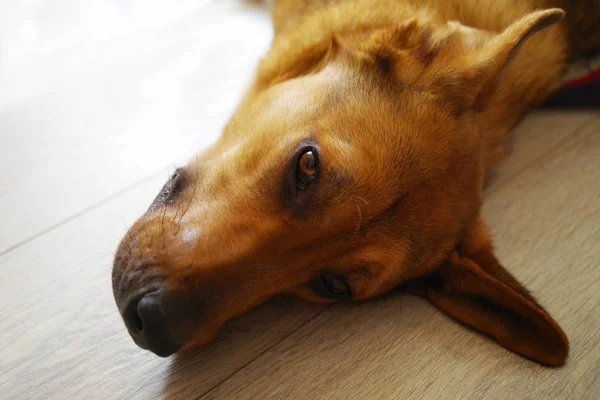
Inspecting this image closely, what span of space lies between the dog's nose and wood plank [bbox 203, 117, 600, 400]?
0.29 metres

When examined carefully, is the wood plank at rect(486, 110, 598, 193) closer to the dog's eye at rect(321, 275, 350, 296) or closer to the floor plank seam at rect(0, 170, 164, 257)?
the dog's eye at rect(321, 275, 350, 296)

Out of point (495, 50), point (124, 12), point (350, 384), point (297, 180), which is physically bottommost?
point (350, 384)

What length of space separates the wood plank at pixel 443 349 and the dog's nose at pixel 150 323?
0.29 metres

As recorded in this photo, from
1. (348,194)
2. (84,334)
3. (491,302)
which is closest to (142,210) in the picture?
(84,334)

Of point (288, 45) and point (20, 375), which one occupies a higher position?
point (288, 45)

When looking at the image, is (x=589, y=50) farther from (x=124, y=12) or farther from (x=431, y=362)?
(x=124, y=12)

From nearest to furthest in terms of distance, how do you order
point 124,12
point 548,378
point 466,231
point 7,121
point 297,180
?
point 297,180 → point 548,378 → point 466,231 → point 7,121 → point 124,12

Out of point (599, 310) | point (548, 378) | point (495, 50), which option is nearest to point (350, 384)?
point (548, 378)

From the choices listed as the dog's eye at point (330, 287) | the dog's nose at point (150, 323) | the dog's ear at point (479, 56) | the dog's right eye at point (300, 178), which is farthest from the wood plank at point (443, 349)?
the dog's ear at point (479, 56)

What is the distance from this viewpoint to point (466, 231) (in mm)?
1738

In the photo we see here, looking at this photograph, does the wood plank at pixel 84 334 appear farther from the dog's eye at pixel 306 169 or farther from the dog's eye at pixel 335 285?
the dog's eye at pixel 306 169

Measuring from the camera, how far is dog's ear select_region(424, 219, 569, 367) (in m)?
1.56

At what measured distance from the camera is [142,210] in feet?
6.63

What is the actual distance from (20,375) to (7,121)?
52.2 inches
